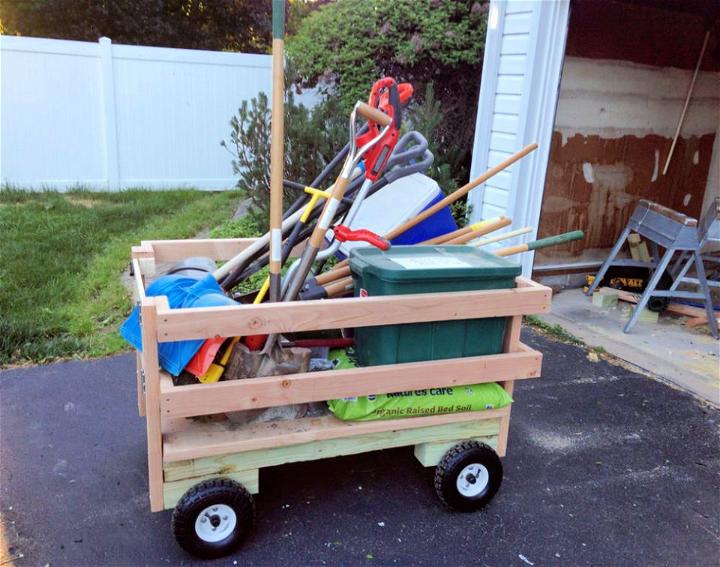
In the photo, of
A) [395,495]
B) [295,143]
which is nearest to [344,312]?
[395,495]

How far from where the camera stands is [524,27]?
503cm

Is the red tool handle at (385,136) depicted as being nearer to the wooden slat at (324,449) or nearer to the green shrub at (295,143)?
the wooden slat at (324,449)

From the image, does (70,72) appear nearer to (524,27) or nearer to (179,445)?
(524,27)

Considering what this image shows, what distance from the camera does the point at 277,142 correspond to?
2.39m

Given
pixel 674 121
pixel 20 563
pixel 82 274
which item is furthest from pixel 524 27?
pixel 20 563

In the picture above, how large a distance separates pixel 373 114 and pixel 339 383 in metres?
1.08

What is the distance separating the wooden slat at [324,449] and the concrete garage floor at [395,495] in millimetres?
362

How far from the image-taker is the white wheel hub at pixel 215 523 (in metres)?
2.34

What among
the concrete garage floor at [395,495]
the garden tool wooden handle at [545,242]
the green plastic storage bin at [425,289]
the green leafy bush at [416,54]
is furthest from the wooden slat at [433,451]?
the green leafy bush at [416,54]

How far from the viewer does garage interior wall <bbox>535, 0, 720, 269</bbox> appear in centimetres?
561

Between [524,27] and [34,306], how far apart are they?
4.44m

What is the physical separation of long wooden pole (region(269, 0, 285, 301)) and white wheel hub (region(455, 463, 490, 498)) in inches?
44.1

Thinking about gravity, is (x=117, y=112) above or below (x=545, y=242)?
above

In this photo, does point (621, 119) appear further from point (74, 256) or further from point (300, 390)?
point (74, 256)
